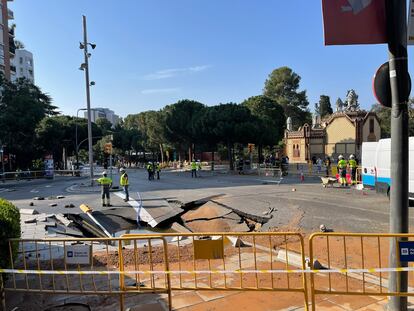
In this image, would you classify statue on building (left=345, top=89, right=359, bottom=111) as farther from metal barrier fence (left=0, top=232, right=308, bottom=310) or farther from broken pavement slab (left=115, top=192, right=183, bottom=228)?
metal barrier fence (left=0, top=232, right=308, bottom=310)

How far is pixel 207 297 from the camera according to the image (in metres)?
5.12

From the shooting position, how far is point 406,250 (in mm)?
3900

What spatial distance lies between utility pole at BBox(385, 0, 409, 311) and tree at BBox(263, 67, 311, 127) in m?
81.5

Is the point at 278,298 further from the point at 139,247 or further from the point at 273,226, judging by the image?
the point at 273,226

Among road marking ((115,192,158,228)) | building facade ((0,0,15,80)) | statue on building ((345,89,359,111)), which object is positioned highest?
building facade ((0,0,15,80))

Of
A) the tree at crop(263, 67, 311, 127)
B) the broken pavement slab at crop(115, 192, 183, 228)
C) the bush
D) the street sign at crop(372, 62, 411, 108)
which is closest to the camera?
the street sign at crop(372, 62, 411, 108)

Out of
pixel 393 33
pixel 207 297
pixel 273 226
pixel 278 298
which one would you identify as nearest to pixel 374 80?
pixel 393 33

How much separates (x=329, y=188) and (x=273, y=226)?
1000cm

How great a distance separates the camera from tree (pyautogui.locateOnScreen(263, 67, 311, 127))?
83.4 meters

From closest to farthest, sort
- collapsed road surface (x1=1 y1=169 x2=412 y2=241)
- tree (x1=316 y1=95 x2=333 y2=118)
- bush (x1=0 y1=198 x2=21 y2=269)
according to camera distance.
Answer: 1. bush (x1=0 y1=198 x2=21 y2=269)
2. collapsed road surface (x1=1 y1=169 x2=412 y2=241)
3. tree (x1=316 y1=95 x2=333 y2=118)

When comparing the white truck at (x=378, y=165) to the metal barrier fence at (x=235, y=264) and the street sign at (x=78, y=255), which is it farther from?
the street sign at (x=78, y=255)

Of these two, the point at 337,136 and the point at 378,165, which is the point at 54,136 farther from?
the point at 378,165

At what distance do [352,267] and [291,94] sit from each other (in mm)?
81345

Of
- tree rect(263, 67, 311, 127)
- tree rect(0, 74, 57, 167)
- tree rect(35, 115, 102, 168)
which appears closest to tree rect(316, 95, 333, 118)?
tree rect(263, 67, 311, 127)
